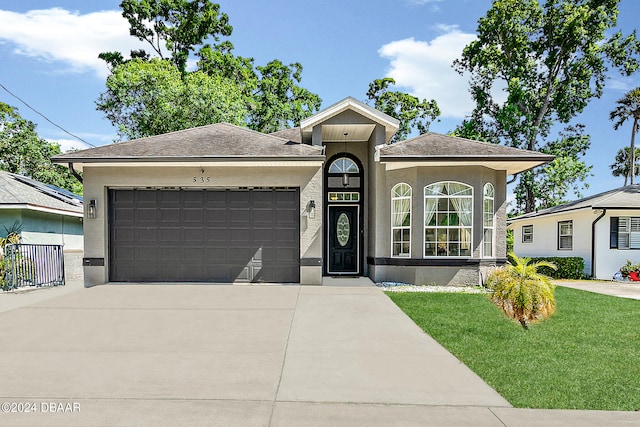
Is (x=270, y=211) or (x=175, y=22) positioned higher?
(x=175, y=22)

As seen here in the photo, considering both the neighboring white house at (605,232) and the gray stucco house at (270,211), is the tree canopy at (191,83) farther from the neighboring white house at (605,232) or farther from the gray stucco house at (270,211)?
the neighboring white house at (605,232)

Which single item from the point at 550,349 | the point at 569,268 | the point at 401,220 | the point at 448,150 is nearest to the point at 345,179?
the point at 401,220

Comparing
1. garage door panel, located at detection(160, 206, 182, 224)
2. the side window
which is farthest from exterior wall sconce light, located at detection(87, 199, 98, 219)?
the side window

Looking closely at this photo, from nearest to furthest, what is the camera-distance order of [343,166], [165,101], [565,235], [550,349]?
[550,349]
[343,166]
[565,235]
[165,101]

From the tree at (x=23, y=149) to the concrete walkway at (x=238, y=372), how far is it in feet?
77.9

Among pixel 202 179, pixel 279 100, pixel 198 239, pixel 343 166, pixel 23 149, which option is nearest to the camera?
pixel 202 179

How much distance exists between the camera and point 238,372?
5.10 metres

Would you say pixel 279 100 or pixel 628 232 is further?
pixel 279 100

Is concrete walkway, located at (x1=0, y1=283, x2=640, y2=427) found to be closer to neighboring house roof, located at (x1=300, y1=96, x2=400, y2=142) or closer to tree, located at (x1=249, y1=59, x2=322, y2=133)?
neighboring house roof, located at (x1=300, y1=96, x2=400, y2=142)

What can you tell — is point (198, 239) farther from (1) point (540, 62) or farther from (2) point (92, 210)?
(1) point (540, 62)

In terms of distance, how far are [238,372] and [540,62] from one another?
92.2ft

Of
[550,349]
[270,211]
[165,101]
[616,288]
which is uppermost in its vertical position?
[165,101]

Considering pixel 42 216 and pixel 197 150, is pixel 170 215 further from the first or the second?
pixel 42 216

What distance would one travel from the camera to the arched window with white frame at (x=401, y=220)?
12812 millimetres
